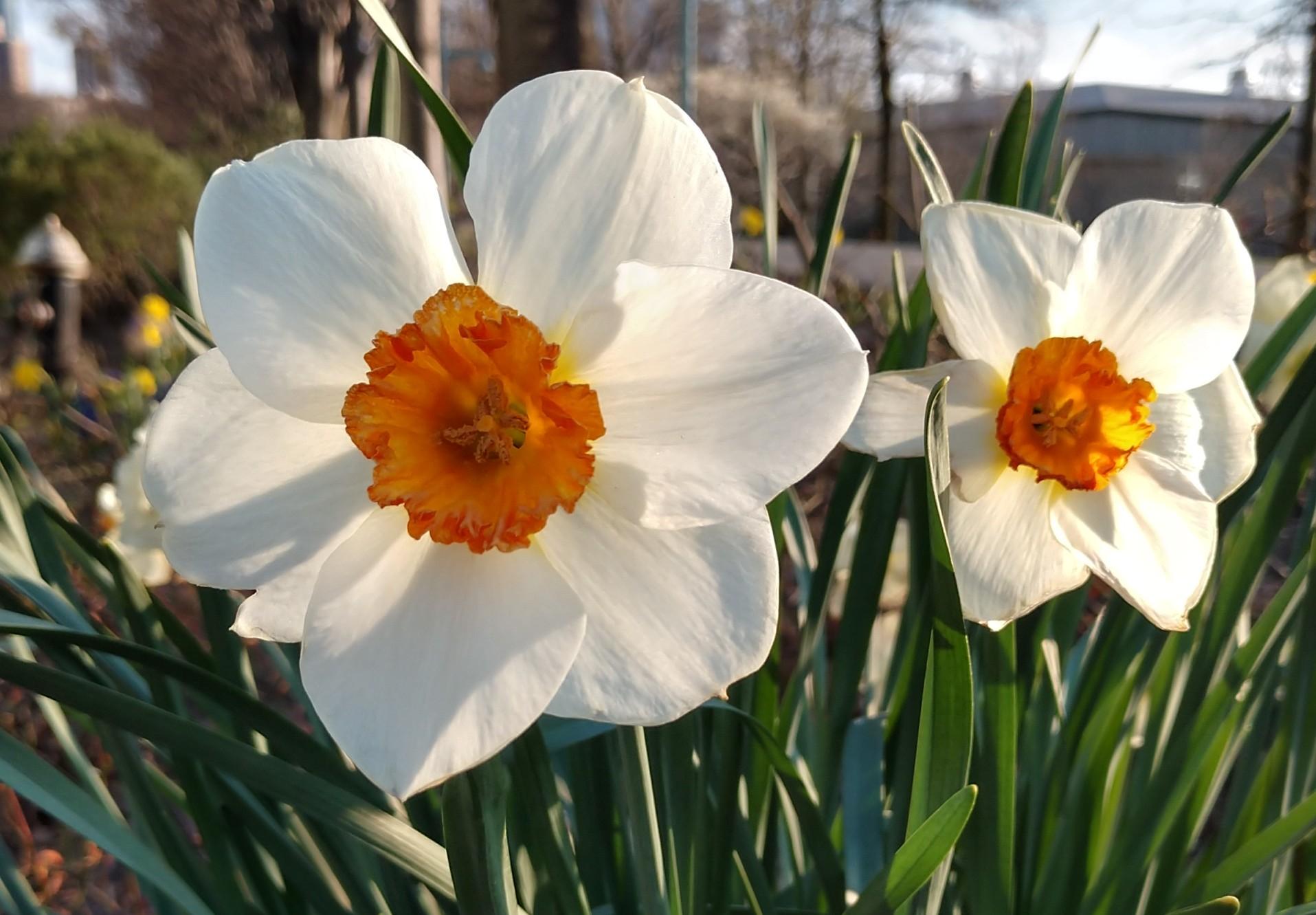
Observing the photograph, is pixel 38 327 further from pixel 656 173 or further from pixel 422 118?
pixel 656 173

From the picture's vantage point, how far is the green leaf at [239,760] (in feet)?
1.56

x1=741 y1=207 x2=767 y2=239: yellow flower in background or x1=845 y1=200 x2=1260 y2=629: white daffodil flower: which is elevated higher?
x1=845 y1=200 x2=1260 y2=629: white daffodil flower

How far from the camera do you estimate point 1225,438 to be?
2.29 feet

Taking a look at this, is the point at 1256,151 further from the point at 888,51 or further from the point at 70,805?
the point at 888,51

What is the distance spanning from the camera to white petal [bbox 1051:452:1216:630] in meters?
0.62

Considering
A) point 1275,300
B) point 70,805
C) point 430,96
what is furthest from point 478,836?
point 1275,300

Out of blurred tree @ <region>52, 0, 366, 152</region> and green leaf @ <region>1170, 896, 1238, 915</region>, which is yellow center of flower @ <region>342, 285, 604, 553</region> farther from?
blurred tree @ <region>52, 0, 366, 152</region>

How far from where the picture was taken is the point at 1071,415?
0.65 meters

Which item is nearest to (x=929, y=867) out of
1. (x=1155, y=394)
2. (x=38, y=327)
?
(x=1155, y=394)

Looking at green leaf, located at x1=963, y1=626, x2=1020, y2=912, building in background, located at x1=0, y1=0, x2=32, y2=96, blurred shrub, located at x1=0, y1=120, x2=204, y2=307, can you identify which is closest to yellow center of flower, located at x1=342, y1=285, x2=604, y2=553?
green leaf, located at x1=963, y1=626, x2=1020, y2=912

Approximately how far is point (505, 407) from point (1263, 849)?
64 centimetres

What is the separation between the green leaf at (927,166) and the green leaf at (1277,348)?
0.35 m

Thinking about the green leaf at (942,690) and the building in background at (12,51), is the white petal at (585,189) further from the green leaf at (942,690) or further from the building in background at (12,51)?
the building in background at (12,51)

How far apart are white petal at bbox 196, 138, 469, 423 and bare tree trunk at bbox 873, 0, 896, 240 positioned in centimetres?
790
